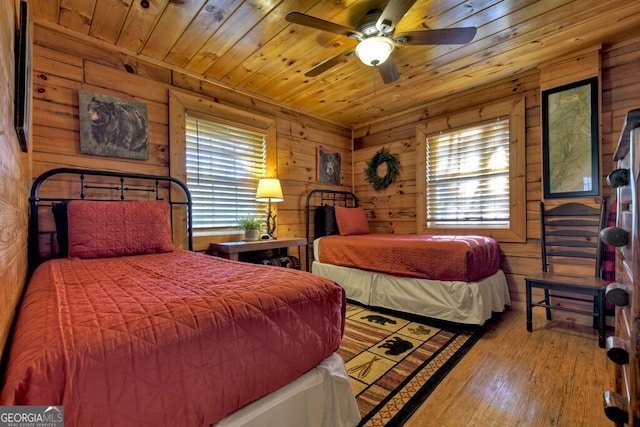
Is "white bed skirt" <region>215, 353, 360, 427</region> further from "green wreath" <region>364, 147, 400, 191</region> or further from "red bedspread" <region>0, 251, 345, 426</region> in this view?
"green wreath" <region>364, 147, 400, 191</region>

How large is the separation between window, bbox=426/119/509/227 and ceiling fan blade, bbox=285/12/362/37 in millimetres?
2056

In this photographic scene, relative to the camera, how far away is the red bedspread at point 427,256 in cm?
240

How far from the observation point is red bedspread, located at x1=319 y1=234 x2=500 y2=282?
7.88ft

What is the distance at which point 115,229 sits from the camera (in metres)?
1.94

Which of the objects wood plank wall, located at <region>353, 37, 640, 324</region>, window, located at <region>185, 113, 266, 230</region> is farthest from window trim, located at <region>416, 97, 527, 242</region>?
window, located at <region>185, 113, 266, 230</region>

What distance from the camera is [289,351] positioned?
1.01m

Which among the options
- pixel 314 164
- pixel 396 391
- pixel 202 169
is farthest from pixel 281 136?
pixel 396 391

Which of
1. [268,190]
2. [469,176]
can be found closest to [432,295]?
[469,176]

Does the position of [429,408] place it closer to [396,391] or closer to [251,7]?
[396,391]

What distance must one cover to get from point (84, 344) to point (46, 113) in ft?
7.49

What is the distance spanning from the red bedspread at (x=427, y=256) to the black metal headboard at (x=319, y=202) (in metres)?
0.66

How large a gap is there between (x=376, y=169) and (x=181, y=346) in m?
3.81

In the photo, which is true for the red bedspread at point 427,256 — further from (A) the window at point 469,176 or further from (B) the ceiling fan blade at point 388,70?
(B) the ceiling fan blade at point 388,70

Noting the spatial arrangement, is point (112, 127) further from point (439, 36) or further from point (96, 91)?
point (439, 36)
